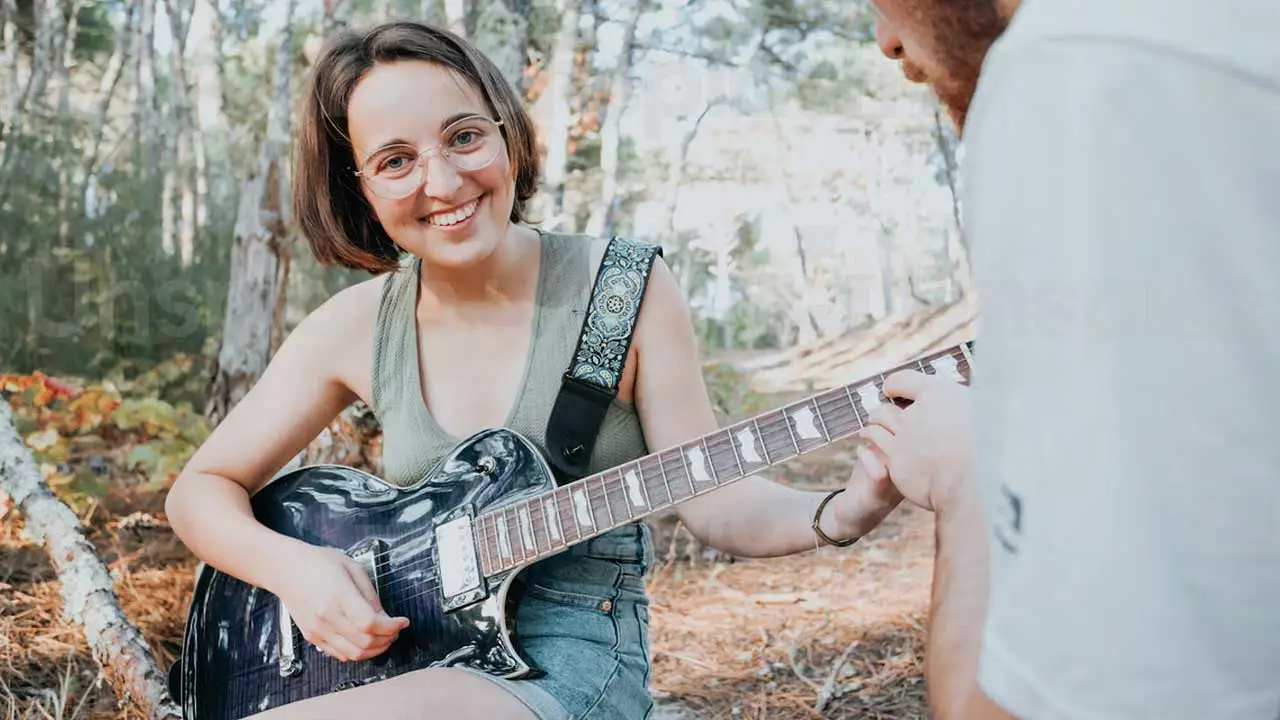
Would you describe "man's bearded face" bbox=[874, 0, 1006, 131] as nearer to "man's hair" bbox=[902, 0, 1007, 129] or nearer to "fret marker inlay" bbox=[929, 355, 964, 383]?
"man's hair" bbox=[902, 0, 1007, 129]

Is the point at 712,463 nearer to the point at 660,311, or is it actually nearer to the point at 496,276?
the point at 660,311

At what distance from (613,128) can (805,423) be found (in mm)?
2589

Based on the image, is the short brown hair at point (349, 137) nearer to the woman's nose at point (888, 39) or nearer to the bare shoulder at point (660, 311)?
the bare shoulder at point (660, 311)

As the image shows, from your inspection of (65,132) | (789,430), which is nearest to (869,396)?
(789,430)

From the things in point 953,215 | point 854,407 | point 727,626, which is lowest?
point 727,626

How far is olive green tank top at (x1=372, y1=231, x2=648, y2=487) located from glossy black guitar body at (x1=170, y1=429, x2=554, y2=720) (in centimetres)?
10

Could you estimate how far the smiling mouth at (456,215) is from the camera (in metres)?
1.94

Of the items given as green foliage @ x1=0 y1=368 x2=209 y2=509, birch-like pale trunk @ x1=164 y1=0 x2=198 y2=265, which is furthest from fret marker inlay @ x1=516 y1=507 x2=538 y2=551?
birch-like pale trunk @ x1=164 y1=0 x2=198 y2=265

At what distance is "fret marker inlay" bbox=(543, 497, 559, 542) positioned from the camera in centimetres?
178

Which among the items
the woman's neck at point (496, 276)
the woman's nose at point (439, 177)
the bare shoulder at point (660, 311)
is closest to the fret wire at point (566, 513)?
the bare shoulder at point (660, 311)

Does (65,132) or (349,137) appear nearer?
(349,137)

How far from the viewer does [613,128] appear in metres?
4.06

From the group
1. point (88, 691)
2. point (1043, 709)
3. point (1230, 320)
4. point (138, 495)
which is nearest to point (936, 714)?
point (1043, 709)

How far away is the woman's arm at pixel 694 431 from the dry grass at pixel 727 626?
3.43 ft
